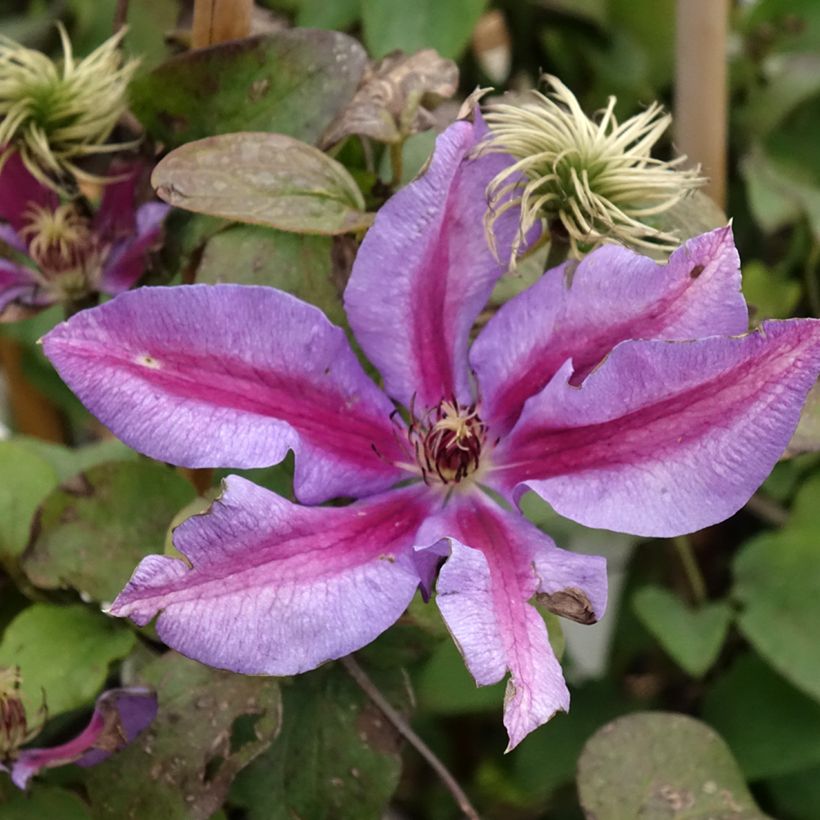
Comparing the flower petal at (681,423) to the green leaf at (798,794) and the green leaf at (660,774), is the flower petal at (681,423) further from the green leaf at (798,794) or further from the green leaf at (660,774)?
the green leaf at (798,794)

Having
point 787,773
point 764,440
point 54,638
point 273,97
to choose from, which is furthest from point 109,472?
point 787,773

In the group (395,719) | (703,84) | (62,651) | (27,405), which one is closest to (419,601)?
(395,719)

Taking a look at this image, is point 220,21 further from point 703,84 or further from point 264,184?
point 703,84

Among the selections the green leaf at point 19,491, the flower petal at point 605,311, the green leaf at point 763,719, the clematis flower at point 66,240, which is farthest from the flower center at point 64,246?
the green leaf at point 763,719

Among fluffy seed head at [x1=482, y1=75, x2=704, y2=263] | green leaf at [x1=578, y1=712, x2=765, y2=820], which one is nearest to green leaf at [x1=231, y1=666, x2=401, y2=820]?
green leaf at [x1=578, y1=712, x2=765, y2=820]

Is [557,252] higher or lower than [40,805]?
higher

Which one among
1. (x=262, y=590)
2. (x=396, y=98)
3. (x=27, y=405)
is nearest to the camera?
(x=262, y=590)
